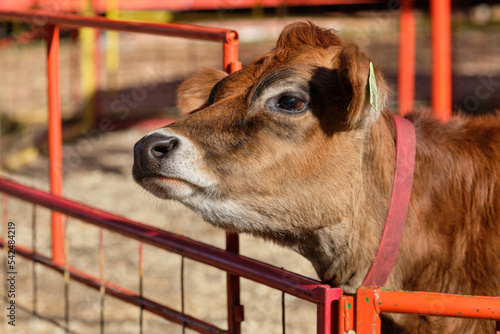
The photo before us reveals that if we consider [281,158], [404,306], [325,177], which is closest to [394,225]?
[325,177]

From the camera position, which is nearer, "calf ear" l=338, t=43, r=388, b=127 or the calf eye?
"calf ear" l=338, t=43, r=388, b=127

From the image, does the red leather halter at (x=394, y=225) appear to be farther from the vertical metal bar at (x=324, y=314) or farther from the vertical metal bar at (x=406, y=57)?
the vertical metal bar at (x=406, y=57)

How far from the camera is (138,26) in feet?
9.34

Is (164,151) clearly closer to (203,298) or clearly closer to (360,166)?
(360,166)

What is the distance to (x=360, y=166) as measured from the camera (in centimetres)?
227

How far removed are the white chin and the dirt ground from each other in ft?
1.15

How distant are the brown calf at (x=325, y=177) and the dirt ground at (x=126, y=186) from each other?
0.46m

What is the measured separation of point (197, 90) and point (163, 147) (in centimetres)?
63

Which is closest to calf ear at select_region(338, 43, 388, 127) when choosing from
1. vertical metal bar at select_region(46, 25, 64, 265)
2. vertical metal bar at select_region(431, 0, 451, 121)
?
vertical metal bar at select_region(46, 25, 64, 265)

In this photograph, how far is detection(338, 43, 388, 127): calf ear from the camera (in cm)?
205

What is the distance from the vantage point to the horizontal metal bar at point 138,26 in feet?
8.04

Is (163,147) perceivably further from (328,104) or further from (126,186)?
(126,186)

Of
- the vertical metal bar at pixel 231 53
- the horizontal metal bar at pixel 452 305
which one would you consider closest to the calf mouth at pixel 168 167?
the vertical metal bar at pixel 231 53

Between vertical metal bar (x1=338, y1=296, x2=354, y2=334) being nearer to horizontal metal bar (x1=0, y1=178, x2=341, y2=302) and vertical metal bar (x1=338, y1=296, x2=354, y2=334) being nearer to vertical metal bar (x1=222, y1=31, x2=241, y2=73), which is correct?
horizontal metal bar (x1=0, y1=178, x2=341, y2=302)
